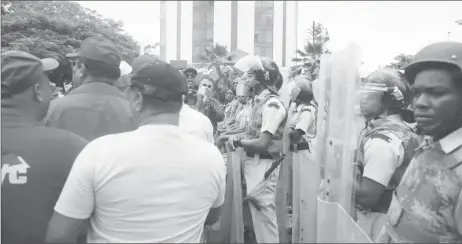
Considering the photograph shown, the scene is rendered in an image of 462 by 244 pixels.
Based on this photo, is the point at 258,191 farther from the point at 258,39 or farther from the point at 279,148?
the point at 258,39

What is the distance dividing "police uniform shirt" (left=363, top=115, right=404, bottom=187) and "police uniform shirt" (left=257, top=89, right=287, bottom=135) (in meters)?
1.88

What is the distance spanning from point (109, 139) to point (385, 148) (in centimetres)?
158

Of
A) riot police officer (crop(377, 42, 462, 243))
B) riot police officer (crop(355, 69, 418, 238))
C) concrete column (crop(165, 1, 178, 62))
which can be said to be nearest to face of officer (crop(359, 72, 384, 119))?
riot police officer (crop(355, 69, 418, 238))

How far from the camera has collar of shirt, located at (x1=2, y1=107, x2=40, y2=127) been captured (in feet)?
7.28

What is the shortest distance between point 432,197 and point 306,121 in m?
3.89

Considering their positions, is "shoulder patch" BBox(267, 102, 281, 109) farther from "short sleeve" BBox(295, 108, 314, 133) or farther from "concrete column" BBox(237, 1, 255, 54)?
"concrete column" BBox(237, 1, 255, 54)

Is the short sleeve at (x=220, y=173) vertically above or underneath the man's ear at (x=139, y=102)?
underneath

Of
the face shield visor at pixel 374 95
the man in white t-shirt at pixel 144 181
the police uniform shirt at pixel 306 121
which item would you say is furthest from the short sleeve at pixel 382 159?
the police uniform shirt at pixel 306 121

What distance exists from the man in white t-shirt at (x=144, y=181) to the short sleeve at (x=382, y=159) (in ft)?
3.32

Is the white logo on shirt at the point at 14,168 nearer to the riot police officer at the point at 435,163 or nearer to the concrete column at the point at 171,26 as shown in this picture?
the riot police officer at the point at 435,163

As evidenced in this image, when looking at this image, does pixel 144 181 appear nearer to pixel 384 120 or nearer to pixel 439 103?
pixel 439 103

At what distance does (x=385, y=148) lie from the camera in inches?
103

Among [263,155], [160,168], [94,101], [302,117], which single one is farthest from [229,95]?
[160,168]

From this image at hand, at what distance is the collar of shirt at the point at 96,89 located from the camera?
3095mm
